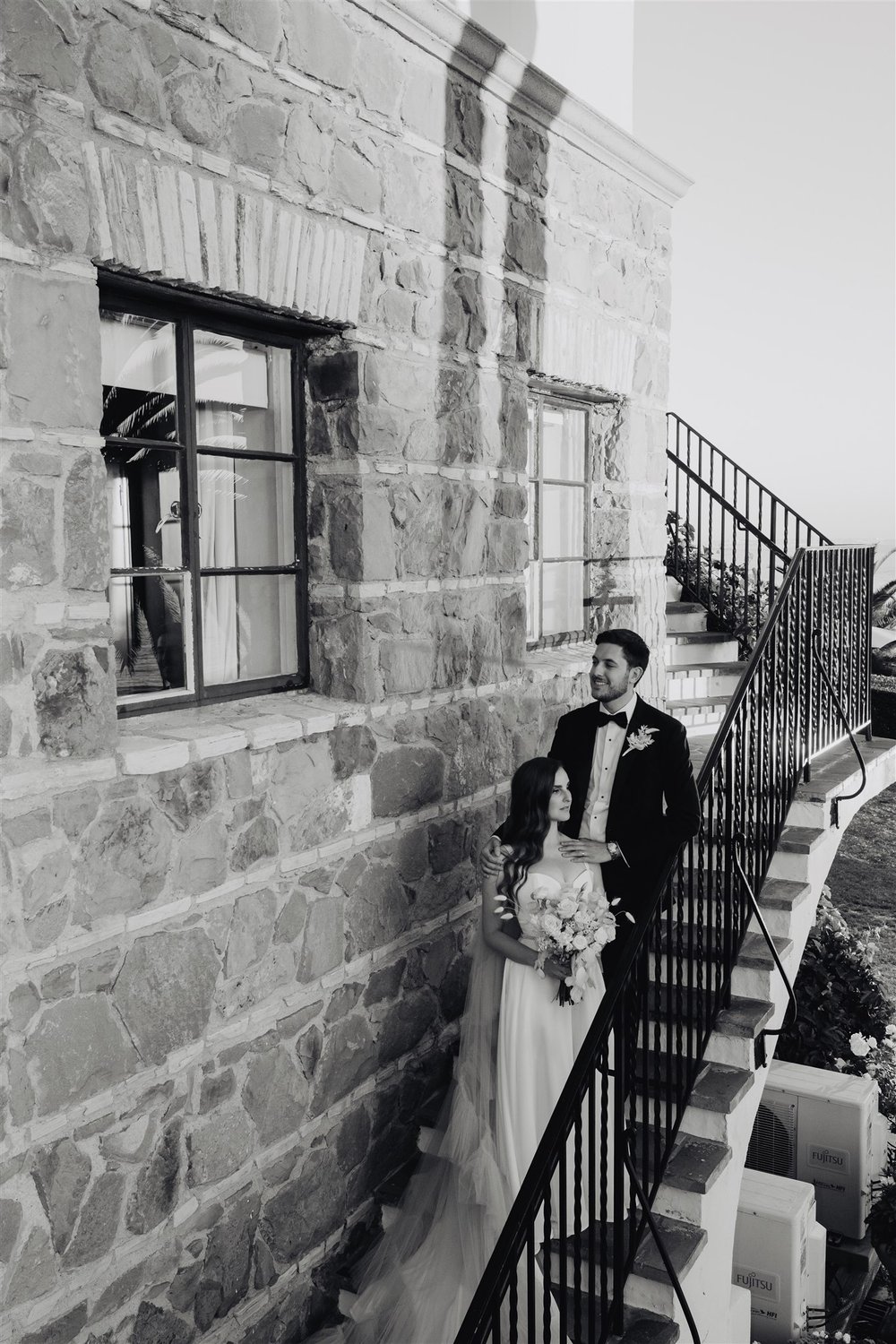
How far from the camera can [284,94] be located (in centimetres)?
367

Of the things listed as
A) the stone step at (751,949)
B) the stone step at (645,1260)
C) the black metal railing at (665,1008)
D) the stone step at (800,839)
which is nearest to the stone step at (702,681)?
the black metal railing at (665,1008)

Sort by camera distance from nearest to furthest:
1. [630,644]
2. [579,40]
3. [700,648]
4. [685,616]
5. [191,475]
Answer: [191,475] → [630,644] → [579,40] → [700,648] → [685,616]

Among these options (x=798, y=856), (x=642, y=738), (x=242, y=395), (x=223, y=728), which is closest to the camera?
(x=223, y=728)

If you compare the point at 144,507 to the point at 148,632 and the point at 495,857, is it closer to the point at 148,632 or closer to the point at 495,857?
→ the point at 148,632

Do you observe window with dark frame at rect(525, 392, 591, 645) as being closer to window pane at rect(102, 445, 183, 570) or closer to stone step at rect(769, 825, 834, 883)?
stone step at rect(769, 825, 834, 883)

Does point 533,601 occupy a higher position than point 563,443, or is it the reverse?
point 563,443

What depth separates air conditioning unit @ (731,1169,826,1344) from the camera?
511cm

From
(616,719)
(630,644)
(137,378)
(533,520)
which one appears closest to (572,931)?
(616,719)

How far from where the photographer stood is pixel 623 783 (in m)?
4.30

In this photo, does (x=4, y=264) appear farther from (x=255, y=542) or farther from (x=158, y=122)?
(x=255, y=542)

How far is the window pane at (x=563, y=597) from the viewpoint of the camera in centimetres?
607

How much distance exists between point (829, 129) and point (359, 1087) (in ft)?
57.7

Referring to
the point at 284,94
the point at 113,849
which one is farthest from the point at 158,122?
the point at 113,849

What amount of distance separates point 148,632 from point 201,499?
0.52 metres
